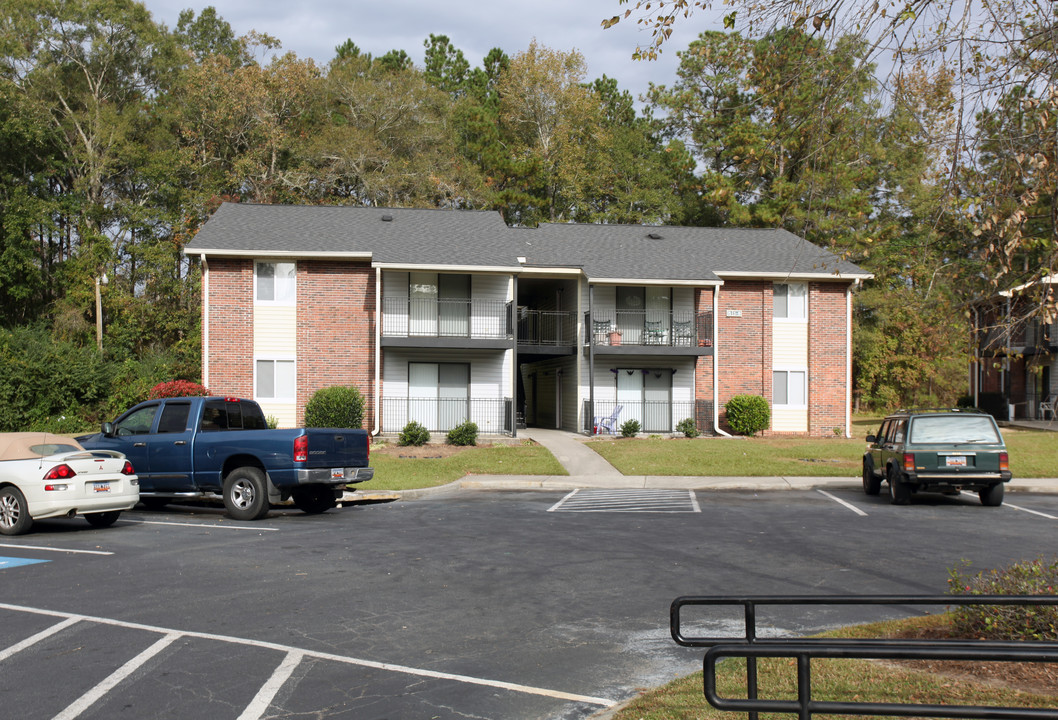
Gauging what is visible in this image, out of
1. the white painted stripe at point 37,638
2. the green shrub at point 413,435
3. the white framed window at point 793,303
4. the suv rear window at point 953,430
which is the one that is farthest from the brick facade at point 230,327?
the white painted stripe at point 37,638

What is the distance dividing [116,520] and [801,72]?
12.8 m

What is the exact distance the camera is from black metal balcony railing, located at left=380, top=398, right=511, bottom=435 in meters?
31.3

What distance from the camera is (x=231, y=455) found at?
15.2 metres

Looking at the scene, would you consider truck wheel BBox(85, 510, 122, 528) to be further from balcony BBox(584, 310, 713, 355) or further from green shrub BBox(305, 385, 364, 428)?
balcony BBox(584, 310, 713, 355)

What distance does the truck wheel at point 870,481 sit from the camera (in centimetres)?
1893

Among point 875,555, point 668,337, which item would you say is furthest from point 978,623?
point 668,337

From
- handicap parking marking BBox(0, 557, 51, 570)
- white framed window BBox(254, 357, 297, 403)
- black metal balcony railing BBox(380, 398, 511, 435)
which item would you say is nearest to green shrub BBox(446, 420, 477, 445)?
A: black metal balcony railing BBox(380, 398, 511, 435)

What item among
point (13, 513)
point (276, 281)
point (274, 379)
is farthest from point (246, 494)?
point (276, 281)

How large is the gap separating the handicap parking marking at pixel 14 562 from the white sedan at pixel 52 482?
2074 millimetres

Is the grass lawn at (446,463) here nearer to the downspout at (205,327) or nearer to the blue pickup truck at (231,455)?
the blue pickup truck at (231,455)

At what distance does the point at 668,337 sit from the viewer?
1324 inches

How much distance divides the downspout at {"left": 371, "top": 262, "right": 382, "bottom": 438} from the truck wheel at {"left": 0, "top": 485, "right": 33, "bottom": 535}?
16.9 metres

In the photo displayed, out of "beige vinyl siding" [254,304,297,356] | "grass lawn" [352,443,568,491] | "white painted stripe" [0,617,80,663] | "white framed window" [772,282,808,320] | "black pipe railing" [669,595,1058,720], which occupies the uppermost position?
"white framed window" [772,282,808,320]

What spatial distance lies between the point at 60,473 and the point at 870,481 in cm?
1528
